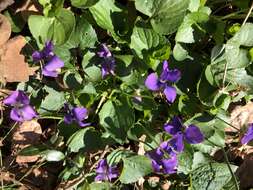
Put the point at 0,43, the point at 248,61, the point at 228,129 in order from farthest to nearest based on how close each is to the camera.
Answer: the point at 228,129
the point at 0,43
the point at 248,61

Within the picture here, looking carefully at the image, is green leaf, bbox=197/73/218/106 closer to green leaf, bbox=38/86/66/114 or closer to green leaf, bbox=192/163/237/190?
green leaf, bbox=192/163/237/190

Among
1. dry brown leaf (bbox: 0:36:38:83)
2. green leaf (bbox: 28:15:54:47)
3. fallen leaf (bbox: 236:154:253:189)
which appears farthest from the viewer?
fallen leaf (bbox: 236:154:253:189)

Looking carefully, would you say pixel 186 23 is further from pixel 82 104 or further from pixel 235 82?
pixel 82 104

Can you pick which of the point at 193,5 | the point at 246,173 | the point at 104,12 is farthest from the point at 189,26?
→ the point at 246,173

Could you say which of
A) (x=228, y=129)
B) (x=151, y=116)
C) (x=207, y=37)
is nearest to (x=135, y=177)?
(x=151, y=116)

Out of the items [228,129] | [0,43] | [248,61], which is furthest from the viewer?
[228,129]

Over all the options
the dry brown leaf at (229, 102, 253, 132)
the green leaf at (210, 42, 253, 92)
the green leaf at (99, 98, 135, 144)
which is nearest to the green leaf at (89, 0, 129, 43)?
the green leaf at (99, 98, 135, 144)

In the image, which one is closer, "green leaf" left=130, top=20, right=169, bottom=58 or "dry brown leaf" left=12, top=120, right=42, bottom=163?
"green leaf" left=130, top=20, right=169, bottom=58
